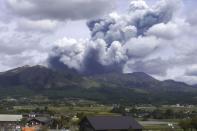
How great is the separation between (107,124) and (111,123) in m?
1.10

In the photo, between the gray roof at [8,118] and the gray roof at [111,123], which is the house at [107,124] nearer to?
the gray roof at [111,123]

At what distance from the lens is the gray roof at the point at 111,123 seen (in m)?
79.1

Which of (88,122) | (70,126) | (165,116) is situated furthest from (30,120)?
(165,116)

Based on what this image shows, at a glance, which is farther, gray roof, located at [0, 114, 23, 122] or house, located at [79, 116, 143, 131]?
gray roof, located at [0, 114, 23, 122]

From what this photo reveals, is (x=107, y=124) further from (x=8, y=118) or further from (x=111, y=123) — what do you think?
(x=8, y=118)

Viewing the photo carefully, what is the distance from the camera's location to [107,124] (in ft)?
262

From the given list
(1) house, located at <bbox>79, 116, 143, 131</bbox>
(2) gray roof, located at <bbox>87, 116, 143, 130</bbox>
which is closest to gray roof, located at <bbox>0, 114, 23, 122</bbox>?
(1) house, located at <bbox>79, 116, 143, 131</bbox>

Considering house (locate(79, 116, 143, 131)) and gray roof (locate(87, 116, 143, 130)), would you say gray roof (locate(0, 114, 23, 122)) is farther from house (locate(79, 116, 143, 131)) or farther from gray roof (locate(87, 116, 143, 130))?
gray roof (locate(87, 116, 143, 130))

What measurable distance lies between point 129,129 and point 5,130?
931 inches

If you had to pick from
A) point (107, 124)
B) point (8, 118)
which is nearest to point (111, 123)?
point (107, 124)

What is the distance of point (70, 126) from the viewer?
342 feet

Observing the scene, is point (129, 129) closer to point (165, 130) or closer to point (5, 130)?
point (165, 130)

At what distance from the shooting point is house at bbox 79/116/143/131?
3105 inches

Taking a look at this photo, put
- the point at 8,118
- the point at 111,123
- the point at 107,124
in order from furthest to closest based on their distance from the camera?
the point at 8,118 → the point at 111,123 → the point at 107,124
